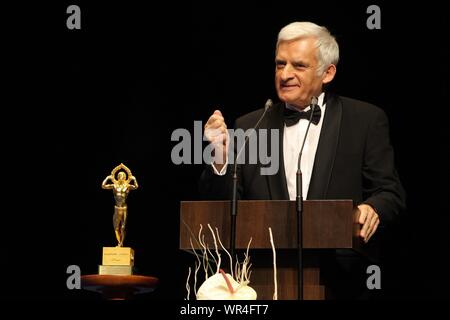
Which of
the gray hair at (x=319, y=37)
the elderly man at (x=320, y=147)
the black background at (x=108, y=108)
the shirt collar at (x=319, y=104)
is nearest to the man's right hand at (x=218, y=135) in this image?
the elderly man at (x=320, y=147)

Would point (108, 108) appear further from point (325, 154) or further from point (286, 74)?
point (325, 154)

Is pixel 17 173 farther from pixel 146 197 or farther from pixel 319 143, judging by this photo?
pixel 319 143

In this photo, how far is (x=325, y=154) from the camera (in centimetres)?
417

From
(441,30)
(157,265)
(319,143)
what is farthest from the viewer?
(157,265)

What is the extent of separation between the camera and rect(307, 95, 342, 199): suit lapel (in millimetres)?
4102

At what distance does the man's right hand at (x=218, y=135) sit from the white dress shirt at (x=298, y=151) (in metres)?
0.57

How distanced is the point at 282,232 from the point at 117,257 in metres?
0.97

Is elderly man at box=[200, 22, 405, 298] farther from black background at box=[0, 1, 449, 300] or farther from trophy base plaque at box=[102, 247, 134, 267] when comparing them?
black background at box=[0, 1, 449, 300]

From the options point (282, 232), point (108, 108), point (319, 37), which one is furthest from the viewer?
point (108, 108)

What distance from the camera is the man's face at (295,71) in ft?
14.5

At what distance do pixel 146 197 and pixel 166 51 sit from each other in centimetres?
85

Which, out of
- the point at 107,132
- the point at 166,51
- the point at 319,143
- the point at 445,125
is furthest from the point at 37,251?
the point at 445,125

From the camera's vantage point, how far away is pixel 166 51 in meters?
5.31

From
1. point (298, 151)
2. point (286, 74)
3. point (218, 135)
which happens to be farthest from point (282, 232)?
point (286, 74)
